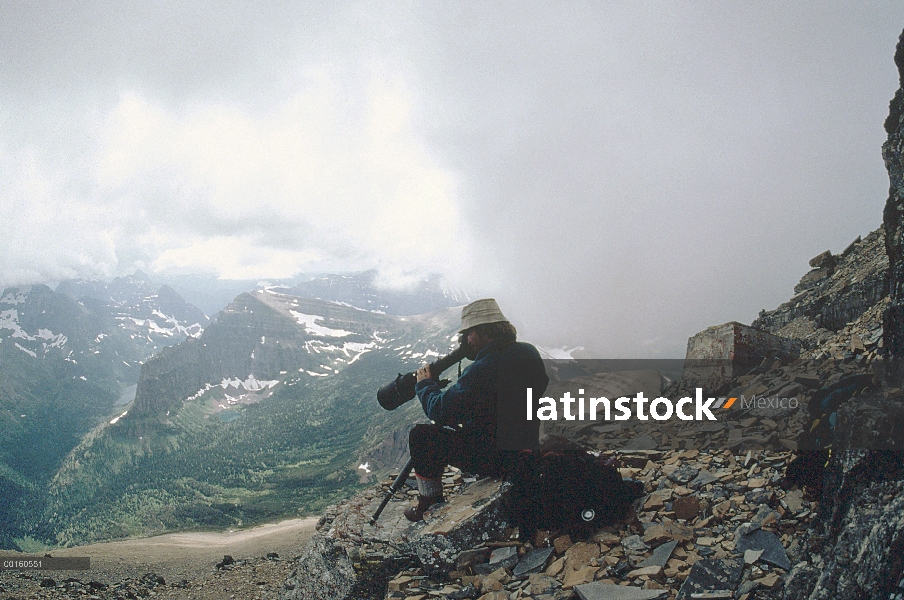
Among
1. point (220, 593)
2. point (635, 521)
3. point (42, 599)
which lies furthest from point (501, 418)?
point (220, 593)

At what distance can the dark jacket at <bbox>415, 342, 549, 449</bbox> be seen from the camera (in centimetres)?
718

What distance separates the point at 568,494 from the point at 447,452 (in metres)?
2.26

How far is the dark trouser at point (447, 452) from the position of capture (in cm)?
772

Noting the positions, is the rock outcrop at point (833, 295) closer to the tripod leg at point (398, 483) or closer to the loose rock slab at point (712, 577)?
the loose rock slab at point (712, 577)

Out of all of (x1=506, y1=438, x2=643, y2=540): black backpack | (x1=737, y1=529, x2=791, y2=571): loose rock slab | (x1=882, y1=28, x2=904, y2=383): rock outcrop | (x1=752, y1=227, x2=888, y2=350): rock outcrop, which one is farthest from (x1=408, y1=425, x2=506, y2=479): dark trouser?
(x1=752, y1=227, x2=888, y2=350): rock outcrop

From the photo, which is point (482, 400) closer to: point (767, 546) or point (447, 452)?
point (447, 452)

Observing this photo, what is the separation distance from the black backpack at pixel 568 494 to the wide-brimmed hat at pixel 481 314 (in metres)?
2.40

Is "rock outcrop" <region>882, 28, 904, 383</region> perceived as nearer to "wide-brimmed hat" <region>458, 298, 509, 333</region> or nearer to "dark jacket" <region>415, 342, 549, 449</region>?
"dark jacket" <region>415, 342, 549, 449</region>

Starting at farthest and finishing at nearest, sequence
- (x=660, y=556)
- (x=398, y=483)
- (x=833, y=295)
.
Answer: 1. (x=833, y=295)
2. (x=398, y=483)
3. (x=660, y=556)

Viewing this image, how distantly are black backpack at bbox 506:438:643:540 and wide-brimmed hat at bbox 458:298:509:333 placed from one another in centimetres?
240

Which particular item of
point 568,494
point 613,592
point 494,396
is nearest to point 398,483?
point 494,396

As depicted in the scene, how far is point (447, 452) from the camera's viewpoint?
800 cm

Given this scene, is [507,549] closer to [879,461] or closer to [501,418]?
[501,418]

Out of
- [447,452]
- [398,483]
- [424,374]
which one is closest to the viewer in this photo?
[424,374]
